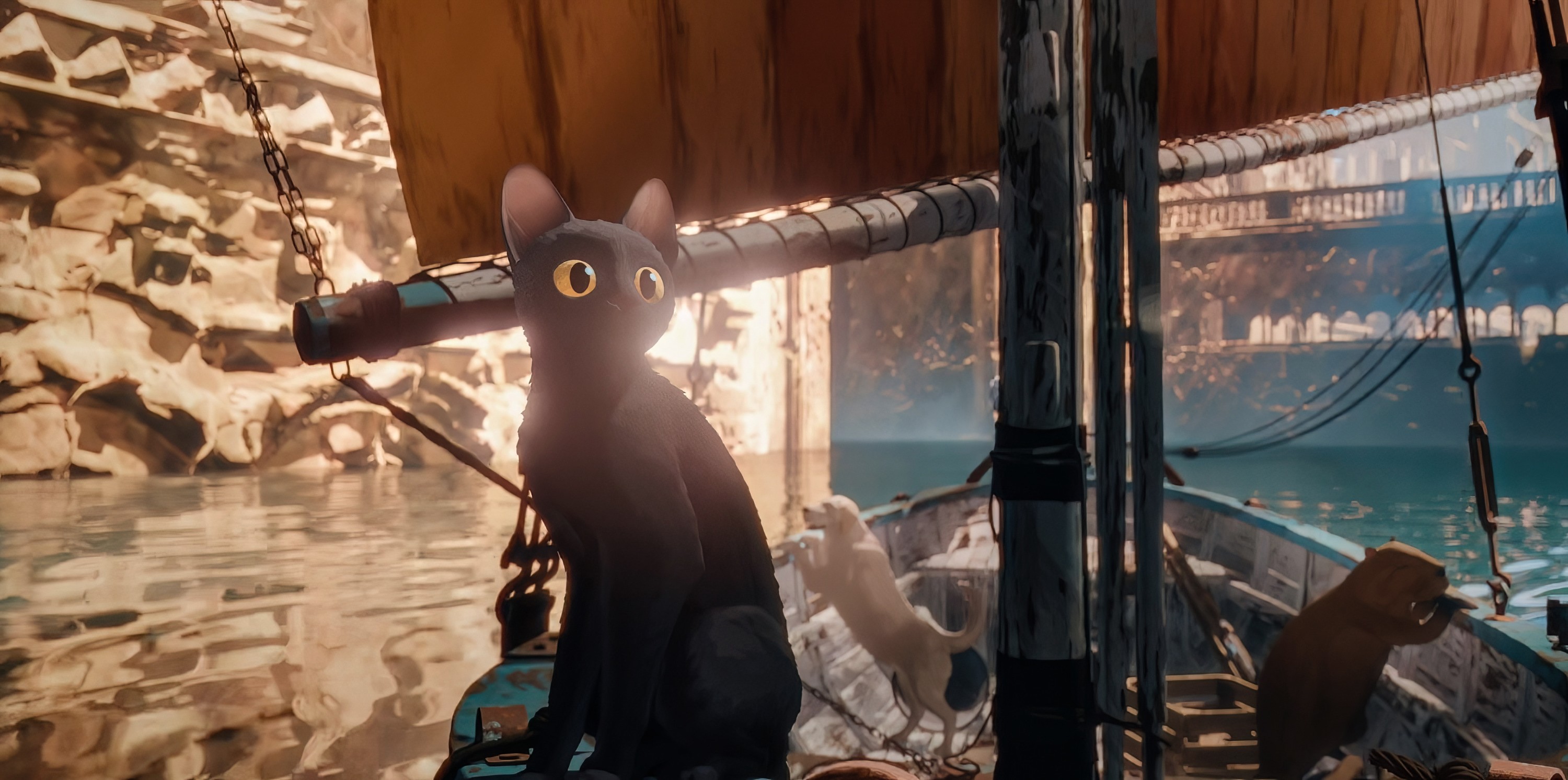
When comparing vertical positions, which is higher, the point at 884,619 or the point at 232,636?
the point at 884,619

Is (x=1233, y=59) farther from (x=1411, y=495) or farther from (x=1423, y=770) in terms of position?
(x=1411, y=495)

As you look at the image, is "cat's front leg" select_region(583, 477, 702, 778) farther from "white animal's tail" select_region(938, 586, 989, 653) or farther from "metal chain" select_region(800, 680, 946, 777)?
"white animal's tail" select_region(938, 586, 989, 653)

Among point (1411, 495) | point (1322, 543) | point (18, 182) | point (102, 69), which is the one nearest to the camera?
point (1322, 543)

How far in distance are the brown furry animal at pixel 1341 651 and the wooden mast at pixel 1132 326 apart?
112cm

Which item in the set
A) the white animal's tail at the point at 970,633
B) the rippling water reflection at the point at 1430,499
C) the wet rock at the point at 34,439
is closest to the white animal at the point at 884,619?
the white animal's tail at the point at 970,633

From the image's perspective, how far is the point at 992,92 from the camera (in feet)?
7.29

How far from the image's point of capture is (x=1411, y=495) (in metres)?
19.5

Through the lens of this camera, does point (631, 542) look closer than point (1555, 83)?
Yes

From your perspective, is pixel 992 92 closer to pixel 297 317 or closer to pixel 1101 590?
pixel 1101 590

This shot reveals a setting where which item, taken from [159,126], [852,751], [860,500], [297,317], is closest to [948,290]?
[860,500]

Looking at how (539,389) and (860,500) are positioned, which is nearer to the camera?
(539,389)

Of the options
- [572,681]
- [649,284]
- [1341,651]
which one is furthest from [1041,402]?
[1341,651]

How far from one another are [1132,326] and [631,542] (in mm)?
818

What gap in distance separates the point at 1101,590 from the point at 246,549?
338 inches
